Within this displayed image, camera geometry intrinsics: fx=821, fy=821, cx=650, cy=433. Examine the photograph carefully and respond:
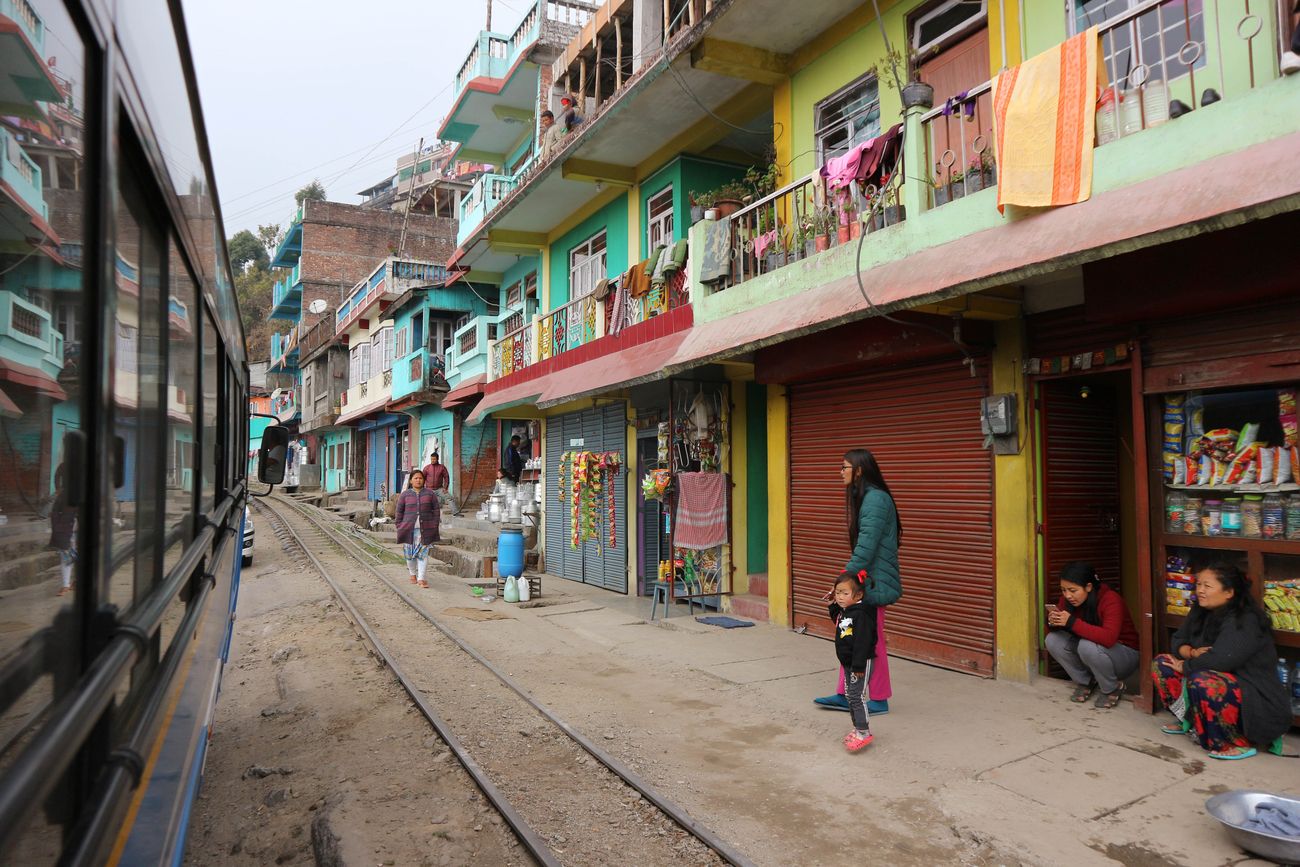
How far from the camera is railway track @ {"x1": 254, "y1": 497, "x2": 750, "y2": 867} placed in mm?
4027

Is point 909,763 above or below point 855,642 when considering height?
below

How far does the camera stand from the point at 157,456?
231cm

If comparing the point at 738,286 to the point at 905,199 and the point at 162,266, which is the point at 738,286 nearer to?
the point at 905,199

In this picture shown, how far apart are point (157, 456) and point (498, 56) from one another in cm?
1997

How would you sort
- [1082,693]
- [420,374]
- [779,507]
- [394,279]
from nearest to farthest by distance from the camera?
[1082,693]
[779,507]
[420,374]
[394,279]

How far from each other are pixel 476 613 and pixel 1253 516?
8395mm

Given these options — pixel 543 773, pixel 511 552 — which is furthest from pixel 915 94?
pixel 511 552

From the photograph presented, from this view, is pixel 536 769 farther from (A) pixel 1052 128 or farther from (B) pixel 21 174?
(A) pixel 1052 128

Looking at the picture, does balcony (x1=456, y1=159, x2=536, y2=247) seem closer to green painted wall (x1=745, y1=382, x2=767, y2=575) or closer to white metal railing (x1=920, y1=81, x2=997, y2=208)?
green painted wall (x1=745, y1=382, x2=767, y2=575)

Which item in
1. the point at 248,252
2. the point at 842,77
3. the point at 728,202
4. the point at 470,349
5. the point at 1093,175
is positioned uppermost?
the point at 248,252

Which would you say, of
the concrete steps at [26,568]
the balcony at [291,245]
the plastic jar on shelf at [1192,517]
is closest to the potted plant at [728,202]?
the plastic jar on shelf at [1192,517]

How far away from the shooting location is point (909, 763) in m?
5.05

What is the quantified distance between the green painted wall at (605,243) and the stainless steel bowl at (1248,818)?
10.9 m

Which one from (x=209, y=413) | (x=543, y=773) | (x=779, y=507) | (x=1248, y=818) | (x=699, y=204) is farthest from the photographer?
(x=699, y=204)
